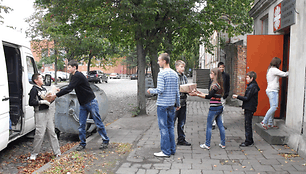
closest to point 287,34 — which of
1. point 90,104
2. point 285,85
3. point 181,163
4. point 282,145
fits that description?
point 285,85

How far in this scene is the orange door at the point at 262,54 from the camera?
732 centimetres

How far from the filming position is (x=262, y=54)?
24.4ft

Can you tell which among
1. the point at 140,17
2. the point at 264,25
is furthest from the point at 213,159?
the point at 264,25

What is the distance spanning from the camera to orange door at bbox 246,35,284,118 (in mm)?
7324

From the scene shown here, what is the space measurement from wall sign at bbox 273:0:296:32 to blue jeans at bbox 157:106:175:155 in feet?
11.6

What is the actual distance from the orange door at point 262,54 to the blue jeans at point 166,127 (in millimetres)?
3497

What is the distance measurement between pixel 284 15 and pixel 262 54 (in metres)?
1.18

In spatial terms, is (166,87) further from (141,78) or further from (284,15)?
(141,78)

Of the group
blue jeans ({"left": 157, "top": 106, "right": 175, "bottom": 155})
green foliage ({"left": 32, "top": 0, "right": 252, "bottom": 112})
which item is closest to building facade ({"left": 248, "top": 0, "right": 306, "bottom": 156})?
blue jeans ({"left": 157, "top": 106, "right": 175, "bottom": 155})

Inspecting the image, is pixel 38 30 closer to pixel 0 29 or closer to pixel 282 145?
pixel 0 29

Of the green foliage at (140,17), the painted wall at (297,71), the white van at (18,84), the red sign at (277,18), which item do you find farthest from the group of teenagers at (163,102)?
the green foliage at (140,17)

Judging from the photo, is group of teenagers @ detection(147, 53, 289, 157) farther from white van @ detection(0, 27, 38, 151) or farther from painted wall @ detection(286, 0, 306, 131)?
white van @ detection(0, 27, 38, 151)

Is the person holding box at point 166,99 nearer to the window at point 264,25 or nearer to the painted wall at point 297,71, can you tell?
the painted wall at point 297,71

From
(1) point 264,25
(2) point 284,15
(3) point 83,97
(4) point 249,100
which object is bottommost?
(4) point 249,100
